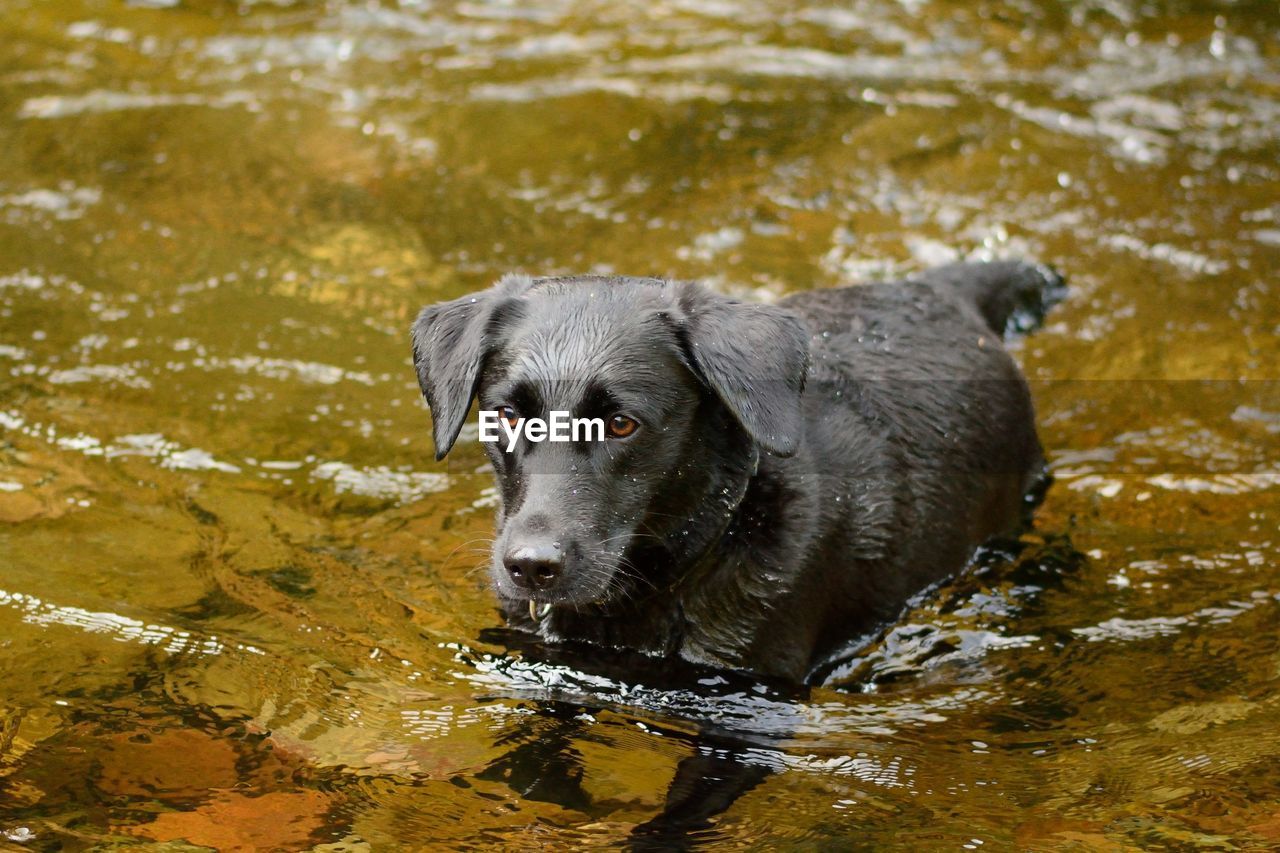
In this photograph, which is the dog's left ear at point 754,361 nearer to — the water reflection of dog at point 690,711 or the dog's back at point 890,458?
the dog's back at point 890,458

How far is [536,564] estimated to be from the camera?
4.08m

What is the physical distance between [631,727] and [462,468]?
1907 millimetres

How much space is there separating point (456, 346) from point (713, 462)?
3.02ft

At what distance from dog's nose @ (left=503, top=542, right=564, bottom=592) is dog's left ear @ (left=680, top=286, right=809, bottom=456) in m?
0.71

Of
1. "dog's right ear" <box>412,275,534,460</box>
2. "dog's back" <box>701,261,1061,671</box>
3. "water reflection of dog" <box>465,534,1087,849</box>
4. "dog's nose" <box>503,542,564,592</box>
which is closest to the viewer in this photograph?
"dog's nose" <box>503,542,564,592</box>

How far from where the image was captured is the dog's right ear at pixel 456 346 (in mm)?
4520

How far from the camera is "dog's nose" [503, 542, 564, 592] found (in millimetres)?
4074

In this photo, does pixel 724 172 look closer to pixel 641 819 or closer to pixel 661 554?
pixel 661 554

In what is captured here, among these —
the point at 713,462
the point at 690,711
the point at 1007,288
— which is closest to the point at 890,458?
the point at 713,462

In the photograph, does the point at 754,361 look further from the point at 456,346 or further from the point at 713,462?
the point at 456,346

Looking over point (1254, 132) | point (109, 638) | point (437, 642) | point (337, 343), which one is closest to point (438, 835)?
point (437, 642)

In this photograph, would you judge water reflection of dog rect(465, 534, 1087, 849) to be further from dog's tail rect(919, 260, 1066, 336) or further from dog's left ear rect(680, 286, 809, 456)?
dog's tail rect(919, 260, 1066, 336)

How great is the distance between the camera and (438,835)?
12.7 feet
